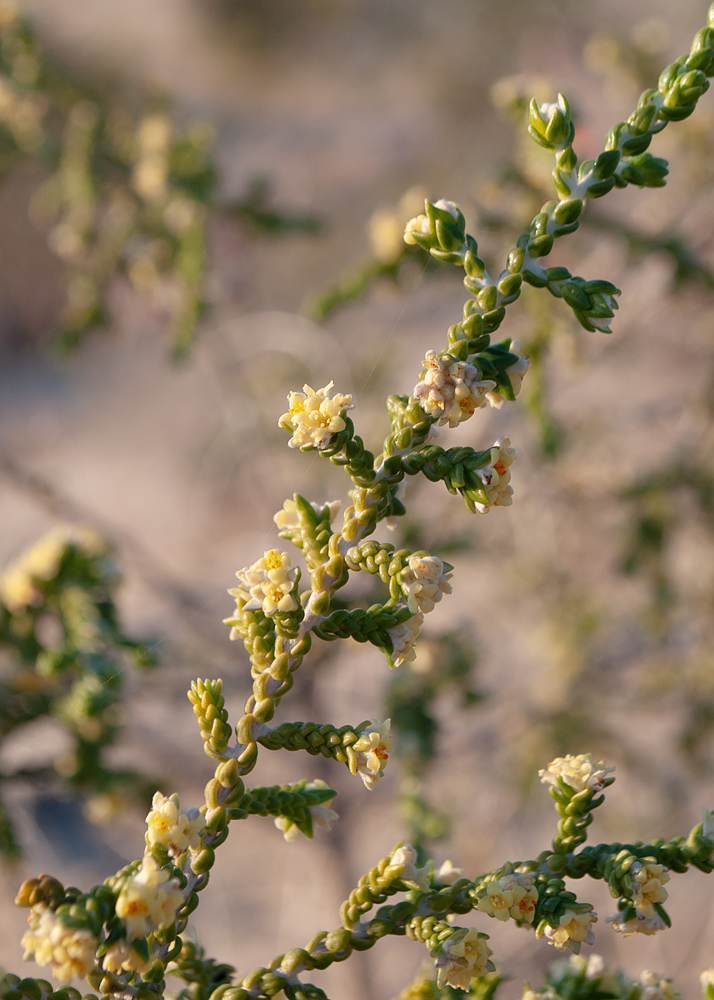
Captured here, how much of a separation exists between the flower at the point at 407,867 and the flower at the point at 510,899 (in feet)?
0.29

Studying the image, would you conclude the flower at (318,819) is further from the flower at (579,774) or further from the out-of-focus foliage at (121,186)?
the out-of-focus foliage at (121,186)

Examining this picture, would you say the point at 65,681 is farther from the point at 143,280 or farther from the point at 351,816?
the point at 143,280

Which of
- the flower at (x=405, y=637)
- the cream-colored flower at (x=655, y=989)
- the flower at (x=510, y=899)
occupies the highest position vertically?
the flower at (x=405, y=637)

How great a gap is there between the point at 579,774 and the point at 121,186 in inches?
95.2

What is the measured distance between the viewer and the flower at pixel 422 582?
848mm

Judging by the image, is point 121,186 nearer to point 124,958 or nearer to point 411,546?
point 411,546

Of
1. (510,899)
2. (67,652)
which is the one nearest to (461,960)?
(510,899)

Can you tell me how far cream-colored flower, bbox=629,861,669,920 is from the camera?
898 millimetres

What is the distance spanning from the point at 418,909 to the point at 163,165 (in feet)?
7.06

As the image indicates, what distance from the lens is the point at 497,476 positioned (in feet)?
2.82

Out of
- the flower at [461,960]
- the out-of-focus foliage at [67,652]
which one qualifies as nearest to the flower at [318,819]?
the flower at [461,960]

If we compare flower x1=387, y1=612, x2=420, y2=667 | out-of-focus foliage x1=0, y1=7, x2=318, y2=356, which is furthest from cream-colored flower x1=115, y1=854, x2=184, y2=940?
out-of-focus foliage x1=0, y1=7, x2=318, y2=356

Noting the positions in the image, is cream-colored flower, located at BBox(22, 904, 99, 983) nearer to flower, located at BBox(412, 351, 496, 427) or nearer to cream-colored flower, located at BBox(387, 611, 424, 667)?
cream-colored flower, located at BBox(387, 611, 424, 667)

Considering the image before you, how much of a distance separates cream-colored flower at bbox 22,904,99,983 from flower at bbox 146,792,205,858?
11cm
